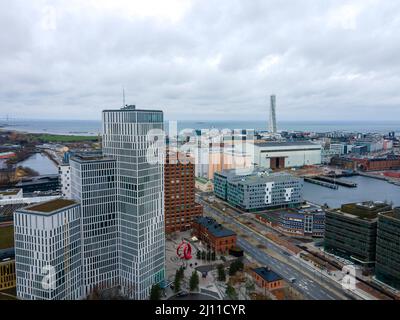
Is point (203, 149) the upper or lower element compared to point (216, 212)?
upper

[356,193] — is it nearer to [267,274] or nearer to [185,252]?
[267,274]

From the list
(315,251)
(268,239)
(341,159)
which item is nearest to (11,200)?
(268,239)

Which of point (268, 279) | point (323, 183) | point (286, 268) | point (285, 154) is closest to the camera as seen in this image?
point (268, 279)

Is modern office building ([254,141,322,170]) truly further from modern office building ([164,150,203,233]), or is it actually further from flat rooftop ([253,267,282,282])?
flat rooftop ([253,267,282,282])

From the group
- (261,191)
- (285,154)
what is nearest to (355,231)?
(261,191)

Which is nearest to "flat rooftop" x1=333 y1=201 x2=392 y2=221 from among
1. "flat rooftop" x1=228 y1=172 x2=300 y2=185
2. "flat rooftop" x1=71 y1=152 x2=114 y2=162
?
"flat rooftop" x1=228 y1=172 x2=300 y2=185

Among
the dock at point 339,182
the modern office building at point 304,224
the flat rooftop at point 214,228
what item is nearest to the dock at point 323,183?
the dock at point 339,182
